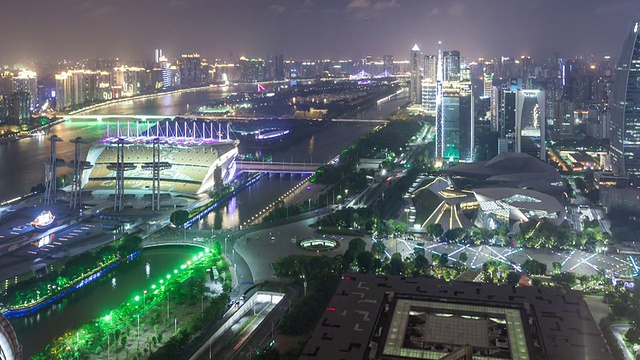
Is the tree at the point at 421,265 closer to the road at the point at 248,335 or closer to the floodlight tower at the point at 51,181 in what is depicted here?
the road at the point at 248,335

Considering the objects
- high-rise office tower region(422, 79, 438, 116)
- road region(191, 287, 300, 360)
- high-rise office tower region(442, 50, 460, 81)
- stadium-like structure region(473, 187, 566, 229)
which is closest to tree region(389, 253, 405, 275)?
road region(191, 287, 300, 360)

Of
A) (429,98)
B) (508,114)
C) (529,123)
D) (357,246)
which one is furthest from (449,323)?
(429,98)

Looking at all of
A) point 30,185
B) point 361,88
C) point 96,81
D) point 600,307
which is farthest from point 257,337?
point 361,88

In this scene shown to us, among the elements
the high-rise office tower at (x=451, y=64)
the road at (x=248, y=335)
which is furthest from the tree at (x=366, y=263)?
the high-rise office tower at (x=451, y=64)

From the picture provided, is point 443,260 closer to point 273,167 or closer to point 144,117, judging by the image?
point 273,167

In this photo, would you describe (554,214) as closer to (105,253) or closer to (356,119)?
(105,253)

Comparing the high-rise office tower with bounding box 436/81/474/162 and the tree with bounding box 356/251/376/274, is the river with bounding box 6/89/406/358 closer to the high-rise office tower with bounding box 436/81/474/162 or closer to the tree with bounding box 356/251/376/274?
the tree with bounding box 356/251/376/274
